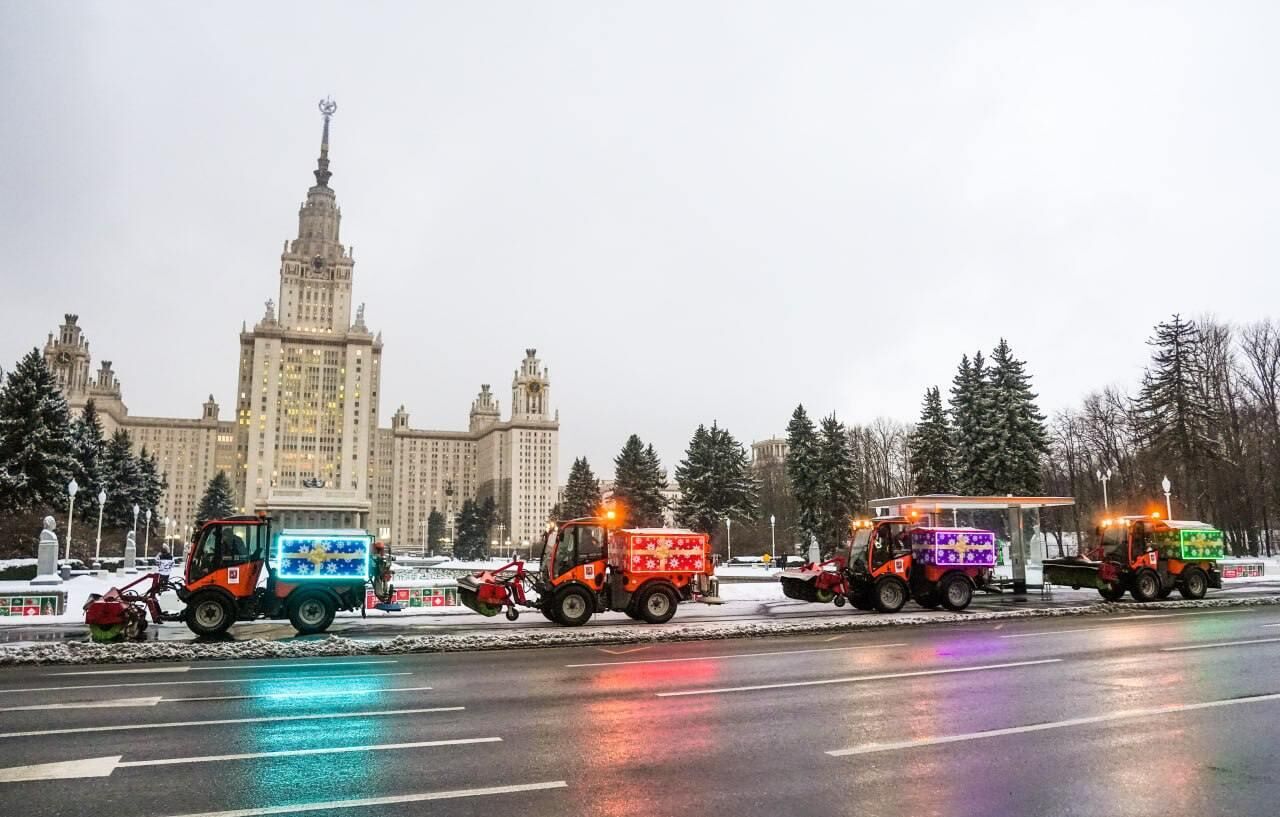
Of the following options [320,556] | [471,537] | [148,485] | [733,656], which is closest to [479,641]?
[320,556]

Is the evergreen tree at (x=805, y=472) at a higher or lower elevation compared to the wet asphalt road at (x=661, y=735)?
higher

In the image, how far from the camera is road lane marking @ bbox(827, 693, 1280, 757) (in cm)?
724

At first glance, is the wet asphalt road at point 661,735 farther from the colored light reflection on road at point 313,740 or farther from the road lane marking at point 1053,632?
the road lane marking at point 1053,632

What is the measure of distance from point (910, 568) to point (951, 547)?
4.16 ft

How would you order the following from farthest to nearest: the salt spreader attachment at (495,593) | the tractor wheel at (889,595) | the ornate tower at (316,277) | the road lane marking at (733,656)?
the ornate tower at (316,277) → the tractor wheel at (889,595) → the salt spreader attachment at (495,593) → the road lane marking at (733,656)

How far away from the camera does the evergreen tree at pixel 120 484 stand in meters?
67.8

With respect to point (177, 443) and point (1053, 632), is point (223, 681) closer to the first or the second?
point (1053, 632)

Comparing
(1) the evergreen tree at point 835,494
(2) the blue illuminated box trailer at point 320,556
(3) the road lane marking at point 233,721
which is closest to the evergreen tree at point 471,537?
(1) the evergreen tree at point 835,494

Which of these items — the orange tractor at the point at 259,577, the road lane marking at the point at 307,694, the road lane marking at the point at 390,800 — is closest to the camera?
the road lane marking at the point at 390,800

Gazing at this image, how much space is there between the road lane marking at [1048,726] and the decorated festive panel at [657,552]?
39.0 feet

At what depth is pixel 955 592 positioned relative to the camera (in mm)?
22203

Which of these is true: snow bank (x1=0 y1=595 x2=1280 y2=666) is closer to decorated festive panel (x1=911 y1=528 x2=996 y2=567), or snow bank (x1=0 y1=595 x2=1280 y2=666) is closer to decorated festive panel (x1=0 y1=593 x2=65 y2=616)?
decorated festive panel (x1=911 y1=528 x2=996 y2=567)

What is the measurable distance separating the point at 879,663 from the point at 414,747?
7902 mm

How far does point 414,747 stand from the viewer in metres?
7.33
